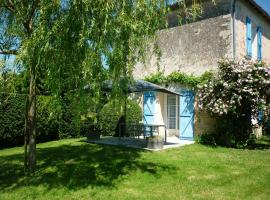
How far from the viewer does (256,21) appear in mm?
15805

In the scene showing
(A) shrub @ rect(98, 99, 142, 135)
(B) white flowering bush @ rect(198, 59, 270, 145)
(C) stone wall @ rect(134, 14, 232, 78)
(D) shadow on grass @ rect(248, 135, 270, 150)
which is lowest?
(D) shadow on grass @ rect(248, 135, 270, 150)

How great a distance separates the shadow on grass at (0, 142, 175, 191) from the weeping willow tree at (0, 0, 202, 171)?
2079 millimetres

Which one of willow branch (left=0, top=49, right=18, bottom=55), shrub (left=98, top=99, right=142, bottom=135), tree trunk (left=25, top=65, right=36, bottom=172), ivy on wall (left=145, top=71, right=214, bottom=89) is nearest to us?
willow branch (left=0, top=49, right=18, bottom=55)

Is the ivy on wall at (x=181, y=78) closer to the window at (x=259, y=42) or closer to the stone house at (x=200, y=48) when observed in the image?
the stone house at (x=200, y=48)

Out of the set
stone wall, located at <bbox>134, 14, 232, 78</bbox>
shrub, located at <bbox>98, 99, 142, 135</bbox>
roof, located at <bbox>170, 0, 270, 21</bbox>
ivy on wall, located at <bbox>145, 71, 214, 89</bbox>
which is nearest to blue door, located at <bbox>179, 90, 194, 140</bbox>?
ivy on wall, located at <bbox>145, 71, 214, 89</bbox>

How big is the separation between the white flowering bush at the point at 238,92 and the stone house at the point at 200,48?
1420 millimetres

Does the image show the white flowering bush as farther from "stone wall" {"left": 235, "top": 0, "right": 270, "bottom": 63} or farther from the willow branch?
the willow branch

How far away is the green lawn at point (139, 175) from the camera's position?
6.23 meters

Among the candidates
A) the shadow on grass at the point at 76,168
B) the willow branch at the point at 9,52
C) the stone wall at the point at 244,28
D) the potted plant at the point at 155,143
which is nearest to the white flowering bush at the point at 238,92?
the stone wall at the point at 244,28

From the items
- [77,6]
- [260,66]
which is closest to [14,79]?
[77,6]

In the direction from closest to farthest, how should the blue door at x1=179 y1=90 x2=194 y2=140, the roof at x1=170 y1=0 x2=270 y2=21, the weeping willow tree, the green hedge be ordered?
the weeping willow tree < the green hedge < the blue door at x1=179 y1=90 x2=194 y2=140 < the roof at x1=170 y1=0 x2=270 y2=21

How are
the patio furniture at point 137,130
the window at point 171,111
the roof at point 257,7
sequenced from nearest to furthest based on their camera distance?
the patio furniture at point 137,130 → the roof at point 257,7 → the window at point 171,111

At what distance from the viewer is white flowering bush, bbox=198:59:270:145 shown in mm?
11430

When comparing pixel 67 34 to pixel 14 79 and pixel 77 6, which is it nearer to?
pixel 77 6
